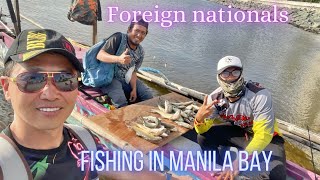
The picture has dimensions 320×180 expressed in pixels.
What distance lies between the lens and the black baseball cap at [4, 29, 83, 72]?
6.15 feet

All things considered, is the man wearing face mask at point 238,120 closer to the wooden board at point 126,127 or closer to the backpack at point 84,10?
the wooden board at point 126,127

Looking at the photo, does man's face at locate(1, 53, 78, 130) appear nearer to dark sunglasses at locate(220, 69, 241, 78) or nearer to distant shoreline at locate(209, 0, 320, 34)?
dark sunglasses at locate(220, 69, 241, 78)

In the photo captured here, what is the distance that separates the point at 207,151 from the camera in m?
5.53

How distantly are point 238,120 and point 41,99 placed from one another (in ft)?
12.7

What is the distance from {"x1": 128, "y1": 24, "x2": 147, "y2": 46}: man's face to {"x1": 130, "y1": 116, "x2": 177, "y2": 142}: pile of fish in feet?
5.10

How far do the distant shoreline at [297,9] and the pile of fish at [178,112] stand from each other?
27.0 meters

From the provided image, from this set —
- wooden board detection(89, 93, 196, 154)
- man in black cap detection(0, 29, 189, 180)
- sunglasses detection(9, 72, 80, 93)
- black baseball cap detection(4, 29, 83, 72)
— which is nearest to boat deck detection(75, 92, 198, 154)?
wooden board detection(89, 93, 196, 154)

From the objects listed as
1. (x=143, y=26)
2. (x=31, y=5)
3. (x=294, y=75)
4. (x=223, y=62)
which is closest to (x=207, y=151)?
(x=223, y=62)

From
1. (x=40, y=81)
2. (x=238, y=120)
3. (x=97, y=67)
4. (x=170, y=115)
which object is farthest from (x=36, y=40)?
(x=97, y=67)

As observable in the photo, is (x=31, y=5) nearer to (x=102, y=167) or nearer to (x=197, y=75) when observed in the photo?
(x=197, y=75)

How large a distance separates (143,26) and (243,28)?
874 inches

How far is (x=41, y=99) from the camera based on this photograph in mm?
1953

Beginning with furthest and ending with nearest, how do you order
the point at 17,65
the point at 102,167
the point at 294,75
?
the point at 294,75 < the point at 102,167 < the point at 17,65

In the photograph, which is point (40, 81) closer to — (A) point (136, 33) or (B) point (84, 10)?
(A) point (136, 33)
